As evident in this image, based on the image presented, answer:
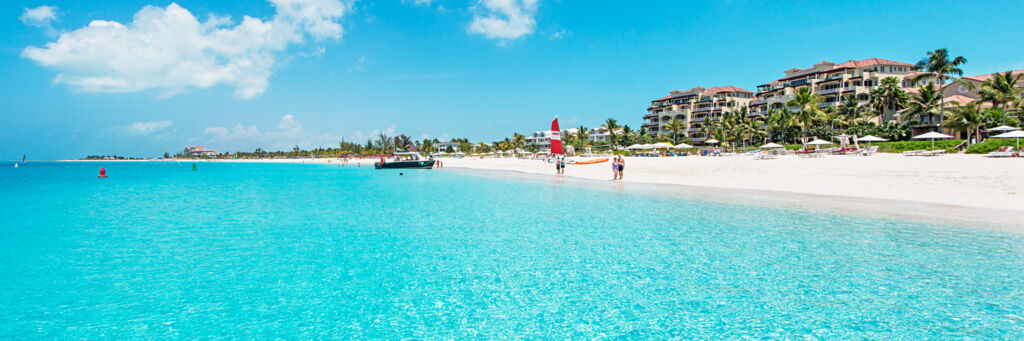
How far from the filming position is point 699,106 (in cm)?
11119

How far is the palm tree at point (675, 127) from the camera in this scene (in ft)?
342

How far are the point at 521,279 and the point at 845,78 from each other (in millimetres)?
93700

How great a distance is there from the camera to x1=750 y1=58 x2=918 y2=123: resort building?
262 ft

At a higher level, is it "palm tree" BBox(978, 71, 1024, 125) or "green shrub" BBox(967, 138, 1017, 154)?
"palm tree" BBox(978, 71, 1024, 125)

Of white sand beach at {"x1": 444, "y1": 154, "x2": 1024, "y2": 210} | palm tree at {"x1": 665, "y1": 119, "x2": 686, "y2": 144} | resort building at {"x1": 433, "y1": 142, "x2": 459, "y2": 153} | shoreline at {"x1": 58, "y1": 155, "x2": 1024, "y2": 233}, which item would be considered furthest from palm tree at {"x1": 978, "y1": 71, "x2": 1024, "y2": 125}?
resort building at {"x1": 433, "y1": 142, "x2": 459, "y2": 153}

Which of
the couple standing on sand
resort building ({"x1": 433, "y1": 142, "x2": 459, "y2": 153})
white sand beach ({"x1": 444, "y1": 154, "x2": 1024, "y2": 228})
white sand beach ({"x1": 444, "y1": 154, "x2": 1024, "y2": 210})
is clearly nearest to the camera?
white sand beach ({"x1": 444, "y1": 154, "x2": 1024, "y2": 228})

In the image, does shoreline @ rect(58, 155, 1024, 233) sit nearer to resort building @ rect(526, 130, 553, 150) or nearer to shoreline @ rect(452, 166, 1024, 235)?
shoreline @ rect(452, 166, 1024, 235)

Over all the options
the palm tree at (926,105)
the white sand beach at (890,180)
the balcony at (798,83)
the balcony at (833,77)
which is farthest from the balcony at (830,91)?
the white sand beach at (890,180)

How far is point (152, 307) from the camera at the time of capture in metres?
7.39

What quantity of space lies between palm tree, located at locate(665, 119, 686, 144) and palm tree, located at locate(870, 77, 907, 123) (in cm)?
3759

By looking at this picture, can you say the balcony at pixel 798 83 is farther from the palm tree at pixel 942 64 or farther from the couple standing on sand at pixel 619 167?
the couple standing on sand at pixel 619 167

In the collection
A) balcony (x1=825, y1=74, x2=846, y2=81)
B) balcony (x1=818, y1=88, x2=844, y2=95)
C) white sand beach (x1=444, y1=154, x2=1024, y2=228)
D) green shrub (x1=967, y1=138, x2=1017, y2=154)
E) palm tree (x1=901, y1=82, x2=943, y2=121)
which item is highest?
balcony (x1=825, y1=74, x2=846, y2=81)

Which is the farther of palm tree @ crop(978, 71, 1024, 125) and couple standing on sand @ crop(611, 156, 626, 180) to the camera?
palm tree @ crop(978, 71, 1024, 125)

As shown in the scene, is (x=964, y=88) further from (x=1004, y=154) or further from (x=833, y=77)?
(x=1004, y=154)
